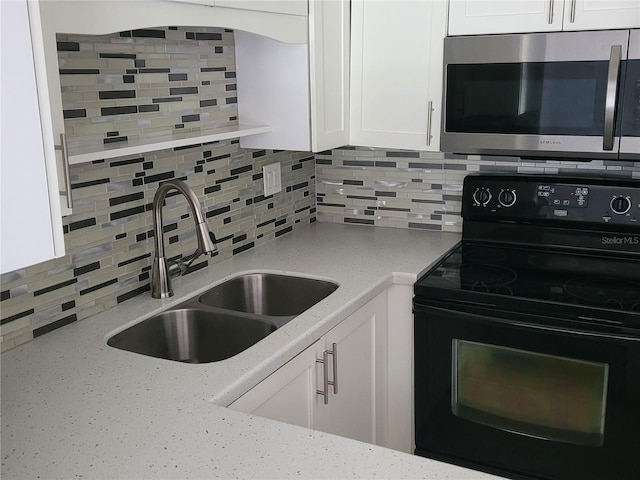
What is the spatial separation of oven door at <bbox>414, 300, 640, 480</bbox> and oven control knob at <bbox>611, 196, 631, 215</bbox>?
571 millimetres

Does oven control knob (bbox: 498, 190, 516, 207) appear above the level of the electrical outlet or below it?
below

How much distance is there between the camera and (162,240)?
6.27 ft

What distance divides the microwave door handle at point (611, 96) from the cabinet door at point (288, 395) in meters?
1.09

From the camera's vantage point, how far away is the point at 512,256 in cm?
239

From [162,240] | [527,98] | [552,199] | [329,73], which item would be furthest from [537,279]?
[162,240]

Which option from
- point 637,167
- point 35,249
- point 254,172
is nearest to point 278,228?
point 254,172

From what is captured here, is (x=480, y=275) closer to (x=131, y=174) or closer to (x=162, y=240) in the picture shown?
(x=162, y=240)

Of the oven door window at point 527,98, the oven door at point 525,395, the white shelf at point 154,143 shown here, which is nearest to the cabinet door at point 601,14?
the oven door window at point 527,98

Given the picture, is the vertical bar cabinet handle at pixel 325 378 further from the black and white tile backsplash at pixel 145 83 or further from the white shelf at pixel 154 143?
the black and white tile backsplash at pixel 145 83

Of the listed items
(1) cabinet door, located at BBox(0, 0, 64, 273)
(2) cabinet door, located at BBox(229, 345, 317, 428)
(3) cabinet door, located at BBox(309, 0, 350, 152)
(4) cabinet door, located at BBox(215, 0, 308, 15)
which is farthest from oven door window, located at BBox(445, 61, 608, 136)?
(1) cabinet door, located at BBox(0, 0, 64, 273)

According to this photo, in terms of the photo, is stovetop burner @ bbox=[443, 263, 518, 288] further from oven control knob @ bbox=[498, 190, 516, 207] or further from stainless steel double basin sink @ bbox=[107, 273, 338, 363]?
stainless steel double basin sink @ bbox=[107, 273, 338, 363]

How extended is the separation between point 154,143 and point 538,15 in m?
1.23

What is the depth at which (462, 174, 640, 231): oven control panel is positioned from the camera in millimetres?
2258

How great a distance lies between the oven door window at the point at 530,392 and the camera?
1.92m
